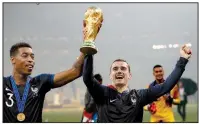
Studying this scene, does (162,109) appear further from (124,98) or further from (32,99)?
(32,99)

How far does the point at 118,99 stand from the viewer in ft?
15.0

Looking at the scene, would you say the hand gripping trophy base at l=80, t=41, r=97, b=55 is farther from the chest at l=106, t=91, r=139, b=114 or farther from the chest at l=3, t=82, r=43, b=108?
the chest at l=3, t=82, r=43, b=108

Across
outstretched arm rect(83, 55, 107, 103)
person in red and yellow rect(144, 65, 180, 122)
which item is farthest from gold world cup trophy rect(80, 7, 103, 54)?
person in red and yellow rect(144, 65, 180, 122)

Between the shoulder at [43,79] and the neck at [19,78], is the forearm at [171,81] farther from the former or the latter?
the neck at [19,78]

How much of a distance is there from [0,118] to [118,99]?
160 cm

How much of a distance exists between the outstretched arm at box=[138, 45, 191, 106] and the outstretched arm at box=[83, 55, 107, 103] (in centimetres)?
45

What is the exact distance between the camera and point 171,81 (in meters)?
4.46

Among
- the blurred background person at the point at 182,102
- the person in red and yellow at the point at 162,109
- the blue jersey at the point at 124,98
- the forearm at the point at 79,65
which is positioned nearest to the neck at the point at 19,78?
the forearm at the point at 79,65

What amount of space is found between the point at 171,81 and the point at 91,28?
3.41 feet

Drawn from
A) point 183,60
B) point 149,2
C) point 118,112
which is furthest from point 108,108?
point 149,2

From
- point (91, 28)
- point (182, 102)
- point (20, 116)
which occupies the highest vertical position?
point (91, 28)

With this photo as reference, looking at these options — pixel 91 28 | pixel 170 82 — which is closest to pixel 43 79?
pixel 91 28

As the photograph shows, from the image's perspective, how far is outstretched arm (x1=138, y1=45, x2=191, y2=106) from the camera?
4445 mm

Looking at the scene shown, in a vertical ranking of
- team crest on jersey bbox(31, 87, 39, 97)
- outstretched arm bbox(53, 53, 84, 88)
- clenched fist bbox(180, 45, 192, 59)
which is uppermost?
clenched fist bbox(180, 45, 192, 59)
